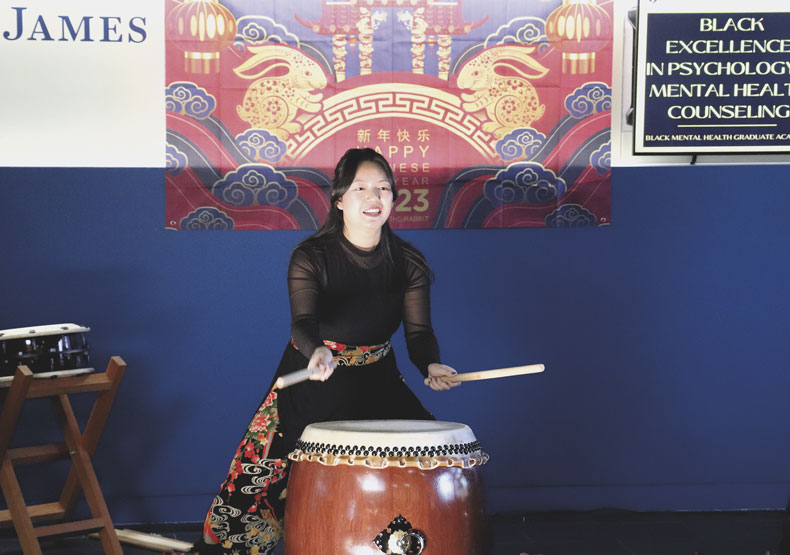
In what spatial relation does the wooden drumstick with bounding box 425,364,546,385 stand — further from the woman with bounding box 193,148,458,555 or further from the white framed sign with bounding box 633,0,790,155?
the white framed sign with bounding box 633,0,790,155

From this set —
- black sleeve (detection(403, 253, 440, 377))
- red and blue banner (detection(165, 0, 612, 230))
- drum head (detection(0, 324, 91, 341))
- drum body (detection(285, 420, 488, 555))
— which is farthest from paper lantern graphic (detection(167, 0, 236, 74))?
drum body (detection(285, 420, 488, 555))

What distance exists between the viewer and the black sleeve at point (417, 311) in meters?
2.66

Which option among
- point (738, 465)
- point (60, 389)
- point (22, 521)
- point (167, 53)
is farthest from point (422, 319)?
point (738, 465)

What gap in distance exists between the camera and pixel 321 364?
2.28 m

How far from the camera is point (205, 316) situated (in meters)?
3.72

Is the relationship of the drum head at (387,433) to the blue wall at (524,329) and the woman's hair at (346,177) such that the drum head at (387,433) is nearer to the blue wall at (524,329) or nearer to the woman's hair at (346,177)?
the woman's hair at (346,177)

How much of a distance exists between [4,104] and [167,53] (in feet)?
2.27

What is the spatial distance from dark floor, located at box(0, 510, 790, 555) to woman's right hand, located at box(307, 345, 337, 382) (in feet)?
4.27

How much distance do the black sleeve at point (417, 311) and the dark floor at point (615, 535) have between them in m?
0.99

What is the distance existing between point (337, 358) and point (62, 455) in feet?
4.17

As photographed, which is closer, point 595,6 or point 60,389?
point 60,389

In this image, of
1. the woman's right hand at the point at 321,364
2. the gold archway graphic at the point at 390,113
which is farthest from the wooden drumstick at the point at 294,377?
the gold archway graphic at the point at 390,113

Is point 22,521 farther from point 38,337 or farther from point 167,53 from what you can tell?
point 167,53

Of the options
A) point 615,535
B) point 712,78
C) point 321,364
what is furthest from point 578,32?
point 321,364
